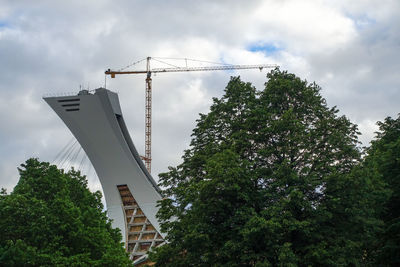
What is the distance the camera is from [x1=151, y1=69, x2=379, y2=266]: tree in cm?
1731

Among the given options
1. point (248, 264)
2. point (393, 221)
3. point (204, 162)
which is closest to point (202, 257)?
point (248, 264)

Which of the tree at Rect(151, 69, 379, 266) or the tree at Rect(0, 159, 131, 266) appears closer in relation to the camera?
the tree at Rect(151, 69, 379, 266)

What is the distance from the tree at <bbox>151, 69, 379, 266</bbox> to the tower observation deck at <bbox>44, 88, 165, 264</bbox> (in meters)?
34.5

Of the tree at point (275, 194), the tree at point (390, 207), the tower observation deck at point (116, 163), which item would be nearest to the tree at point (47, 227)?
the tree at point (275, 194)

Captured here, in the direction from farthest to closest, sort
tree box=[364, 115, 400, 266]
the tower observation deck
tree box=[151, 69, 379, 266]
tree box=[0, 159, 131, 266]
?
the tower observation deck, tree box=[364, 115, 400, 266], tree box=[0, 159, 131, 266], tree box=[151, 69, 379, 266]

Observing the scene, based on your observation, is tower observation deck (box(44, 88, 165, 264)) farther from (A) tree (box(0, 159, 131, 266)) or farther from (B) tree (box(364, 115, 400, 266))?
(B) tree (box(364, 115, 400, 266))

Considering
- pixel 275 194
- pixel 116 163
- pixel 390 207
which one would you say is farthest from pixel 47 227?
pixel 116 163

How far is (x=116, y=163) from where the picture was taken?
56.8 m

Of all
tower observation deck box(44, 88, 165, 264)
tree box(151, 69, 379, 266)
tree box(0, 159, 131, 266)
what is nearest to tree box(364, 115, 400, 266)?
tree box(151, 69, 379, 266)

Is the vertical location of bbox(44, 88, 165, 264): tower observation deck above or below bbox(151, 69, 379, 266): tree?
above

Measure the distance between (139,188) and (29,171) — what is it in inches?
1411

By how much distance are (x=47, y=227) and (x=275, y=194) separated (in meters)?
9.27

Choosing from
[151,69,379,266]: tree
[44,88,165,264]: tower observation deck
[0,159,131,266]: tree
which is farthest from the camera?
[44,88,165,264]: tower observation deck

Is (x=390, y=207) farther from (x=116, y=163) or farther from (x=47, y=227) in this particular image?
(x=116, y=163)
